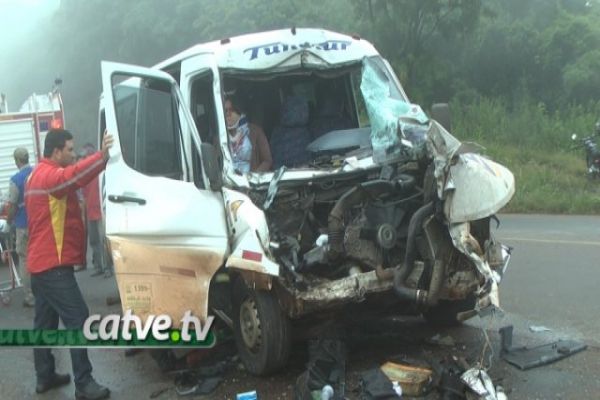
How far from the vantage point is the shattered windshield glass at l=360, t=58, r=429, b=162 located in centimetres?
499

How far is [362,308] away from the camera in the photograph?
17.1 feet

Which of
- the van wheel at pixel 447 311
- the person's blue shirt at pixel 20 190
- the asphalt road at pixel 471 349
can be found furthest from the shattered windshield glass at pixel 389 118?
the person's blue shirt at pixel 20 190

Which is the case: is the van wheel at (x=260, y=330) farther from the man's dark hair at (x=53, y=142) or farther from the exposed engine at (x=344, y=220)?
the man's dark hair at (x=53, y=142)

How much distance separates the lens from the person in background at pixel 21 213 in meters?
7.84

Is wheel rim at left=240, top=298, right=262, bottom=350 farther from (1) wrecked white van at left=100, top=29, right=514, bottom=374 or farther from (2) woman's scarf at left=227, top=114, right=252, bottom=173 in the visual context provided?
(2) woman's scarf at left=227, top=114, right=252, bottom=173

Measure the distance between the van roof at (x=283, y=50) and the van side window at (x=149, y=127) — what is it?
0.43 m

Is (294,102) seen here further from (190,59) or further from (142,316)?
(142,316)

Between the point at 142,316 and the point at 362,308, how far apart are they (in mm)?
1610

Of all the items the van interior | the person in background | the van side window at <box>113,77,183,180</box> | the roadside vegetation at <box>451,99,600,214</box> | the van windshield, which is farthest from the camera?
the roadside vegetation at <box>451,99,600,214</box>

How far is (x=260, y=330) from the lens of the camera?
4.88 m

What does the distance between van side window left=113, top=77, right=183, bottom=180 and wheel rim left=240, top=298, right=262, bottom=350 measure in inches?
48.2

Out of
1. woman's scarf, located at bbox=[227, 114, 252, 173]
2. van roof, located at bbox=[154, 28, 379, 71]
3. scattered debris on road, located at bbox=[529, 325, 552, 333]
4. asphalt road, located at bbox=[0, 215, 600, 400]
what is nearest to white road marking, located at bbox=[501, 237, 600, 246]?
asphalt road, located at bbox=[0, 215, 600, 400]

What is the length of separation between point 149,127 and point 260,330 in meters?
2.03

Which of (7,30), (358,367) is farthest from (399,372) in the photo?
(7,30)
